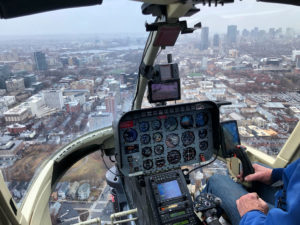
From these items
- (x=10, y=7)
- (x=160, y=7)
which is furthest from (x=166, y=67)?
(x=10, y=7)

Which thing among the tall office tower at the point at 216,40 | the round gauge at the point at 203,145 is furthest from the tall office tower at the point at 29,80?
the tall office tower at the point at 216,40

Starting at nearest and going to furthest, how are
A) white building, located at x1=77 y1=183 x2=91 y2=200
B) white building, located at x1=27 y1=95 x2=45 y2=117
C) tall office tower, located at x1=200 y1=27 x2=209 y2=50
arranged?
white building, located at x1=27 y1=95 x2=45 y2=117
white building, located at x1=77 y1=183 x2=91 y2=200
tall office tower, located at x1=200 y1=27 x2=209 y2=50

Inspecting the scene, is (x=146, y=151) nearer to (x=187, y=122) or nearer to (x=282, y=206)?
(x=187, y=122)

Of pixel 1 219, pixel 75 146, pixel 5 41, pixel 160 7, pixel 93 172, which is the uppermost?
pixel 160 7

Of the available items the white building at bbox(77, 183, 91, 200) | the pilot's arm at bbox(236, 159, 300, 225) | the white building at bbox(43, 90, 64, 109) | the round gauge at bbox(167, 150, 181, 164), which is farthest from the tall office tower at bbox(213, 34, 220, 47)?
the white building at bbox(77, 183, 91, 200)

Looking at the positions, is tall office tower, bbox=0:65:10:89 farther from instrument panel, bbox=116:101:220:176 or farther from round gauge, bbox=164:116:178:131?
round gauge, bbox=164:116:178:131

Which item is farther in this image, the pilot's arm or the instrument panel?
the instrument panel

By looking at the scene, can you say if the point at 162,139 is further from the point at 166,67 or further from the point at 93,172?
the point at 93,172

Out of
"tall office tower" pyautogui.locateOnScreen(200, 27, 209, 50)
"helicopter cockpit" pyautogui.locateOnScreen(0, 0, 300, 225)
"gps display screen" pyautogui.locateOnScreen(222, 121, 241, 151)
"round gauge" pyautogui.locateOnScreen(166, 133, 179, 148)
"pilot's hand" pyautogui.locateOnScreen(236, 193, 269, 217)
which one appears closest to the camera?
"pilot's hand" pyautogui.locateOnScreen(236, 193, 269, 217)
